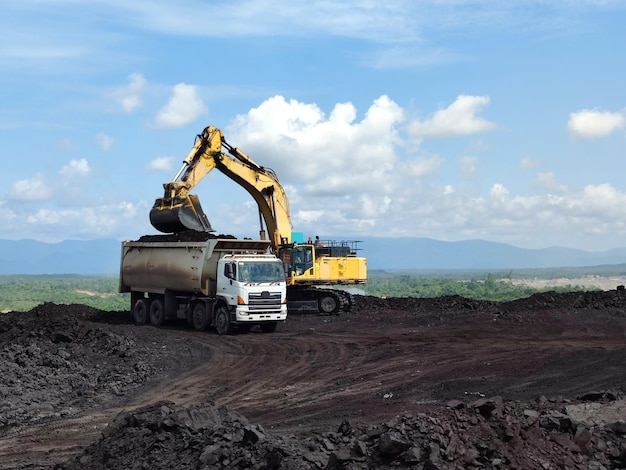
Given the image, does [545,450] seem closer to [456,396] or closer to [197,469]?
[197,469]

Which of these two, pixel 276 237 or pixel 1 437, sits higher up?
pixel 276 237

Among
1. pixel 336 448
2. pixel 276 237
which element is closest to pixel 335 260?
pixel 276 237

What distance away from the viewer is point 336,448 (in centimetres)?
1034

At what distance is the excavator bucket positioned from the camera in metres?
30.8

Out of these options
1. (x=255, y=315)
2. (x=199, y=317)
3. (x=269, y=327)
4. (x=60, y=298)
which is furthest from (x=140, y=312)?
(x=60, y=298)

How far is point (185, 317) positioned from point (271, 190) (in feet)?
24.3

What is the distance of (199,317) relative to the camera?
29234 millimetres

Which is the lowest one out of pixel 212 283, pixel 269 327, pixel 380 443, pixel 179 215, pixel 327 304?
pixel 380 443

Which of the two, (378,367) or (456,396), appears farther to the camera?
(378,367)

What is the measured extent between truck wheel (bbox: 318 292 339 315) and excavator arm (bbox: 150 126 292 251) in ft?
9.49

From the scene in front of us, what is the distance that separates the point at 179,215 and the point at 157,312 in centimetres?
383

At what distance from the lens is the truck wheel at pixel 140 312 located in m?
32.1

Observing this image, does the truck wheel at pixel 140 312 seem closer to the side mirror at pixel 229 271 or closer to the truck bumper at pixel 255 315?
the side mirror at pixel 229 271

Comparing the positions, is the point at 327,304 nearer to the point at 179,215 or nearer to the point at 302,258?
the point at 302,258
